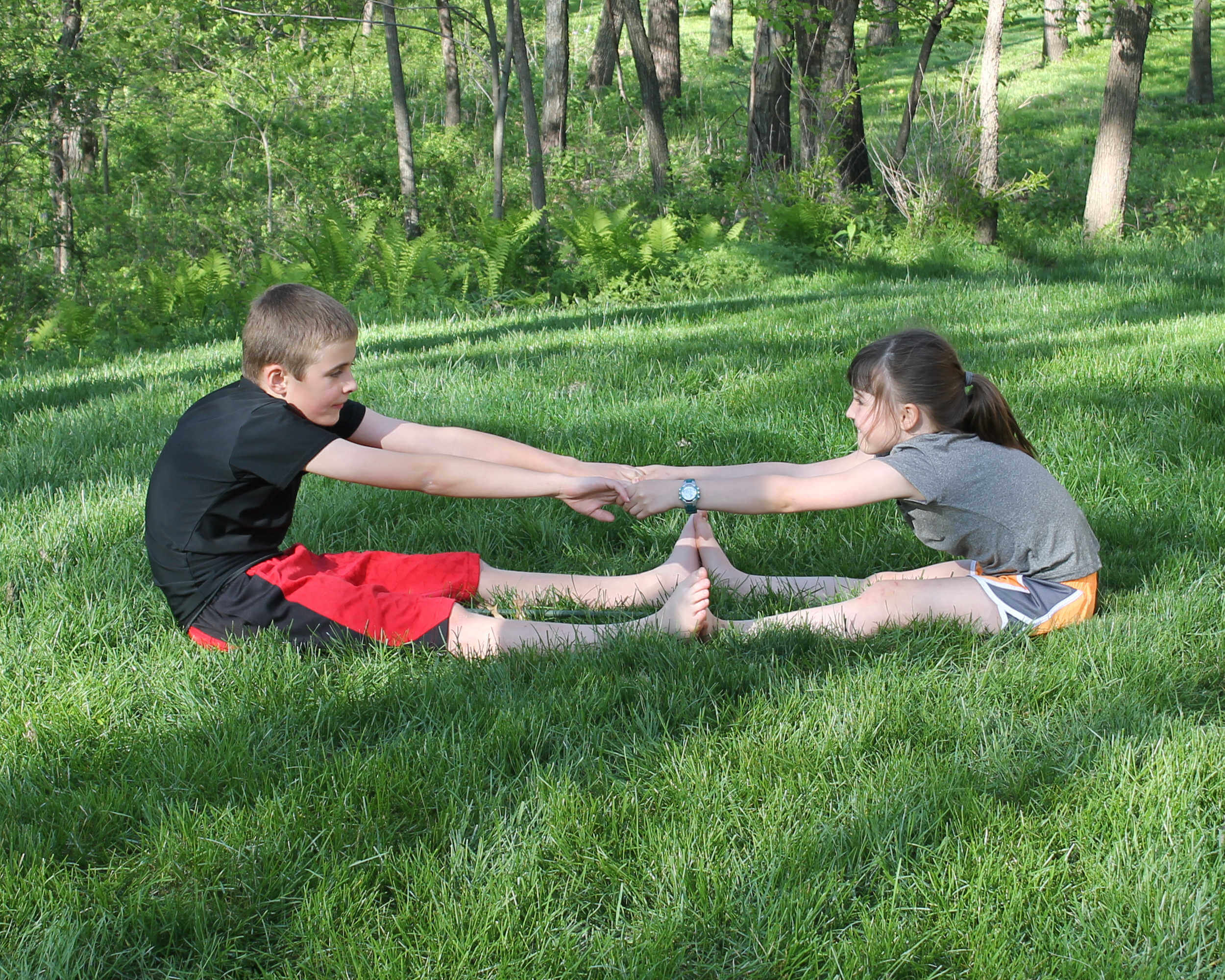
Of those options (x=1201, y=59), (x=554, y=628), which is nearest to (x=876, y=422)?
(x=554, y=628)

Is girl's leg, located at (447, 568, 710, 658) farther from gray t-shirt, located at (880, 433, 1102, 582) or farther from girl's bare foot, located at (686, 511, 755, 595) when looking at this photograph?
gray t-shirt, located at (880, 433, 1102, 582)

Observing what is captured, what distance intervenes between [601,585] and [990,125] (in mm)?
9570

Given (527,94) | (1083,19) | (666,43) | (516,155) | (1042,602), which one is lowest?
(1042,602)

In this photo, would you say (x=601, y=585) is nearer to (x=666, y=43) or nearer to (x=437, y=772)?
(x=437, y=772)

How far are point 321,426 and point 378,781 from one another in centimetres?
141

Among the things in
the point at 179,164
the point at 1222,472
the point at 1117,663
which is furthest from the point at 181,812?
the point at 179,164

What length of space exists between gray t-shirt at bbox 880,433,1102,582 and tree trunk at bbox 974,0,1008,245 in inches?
356

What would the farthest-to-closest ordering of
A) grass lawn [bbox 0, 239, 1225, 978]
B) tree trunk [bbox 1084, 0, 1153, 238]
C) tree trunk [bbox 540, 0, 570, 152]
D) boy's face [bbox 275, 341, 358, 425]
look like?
tree trunk [bbox 540, 0, 570, 152], tree trunk [bbox 1084, 0, 1153, 238], boy's face [bbox 275, 341, 358, 425], grass lawn [bbox 0, 239, 1225, 978]

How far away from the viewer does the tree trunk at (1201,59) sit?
19.1m

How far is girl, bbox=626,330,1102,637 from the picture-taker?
10.1 feet

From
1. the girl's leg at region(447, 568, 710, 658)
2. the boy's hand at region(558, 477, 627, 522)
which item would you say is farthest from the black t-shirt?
the boy's hand at region(558, 477, 627, 522)

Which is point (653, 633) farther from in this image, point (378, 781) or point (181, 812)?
point (181, 812)

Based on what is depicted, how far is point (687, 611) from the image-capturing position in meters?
3.03

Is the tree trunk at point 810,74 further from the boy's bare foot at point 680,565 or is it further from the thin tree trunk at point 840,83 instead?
the boy's bare foot at point 680,565
